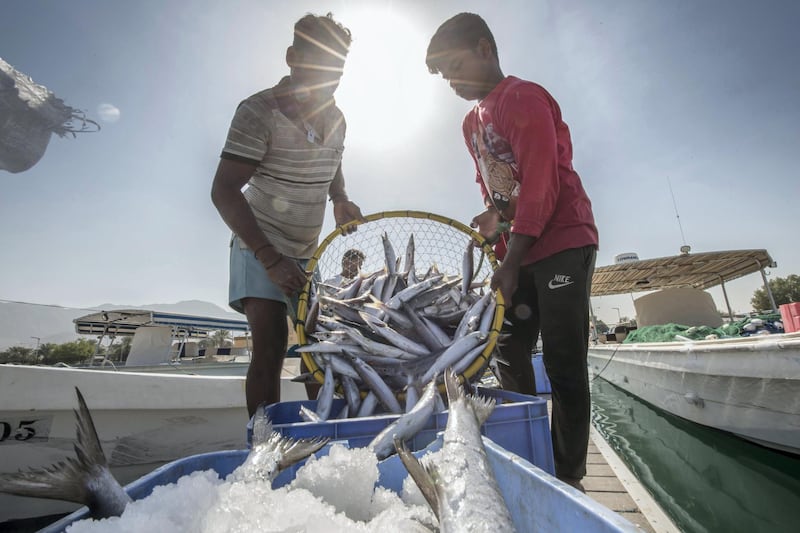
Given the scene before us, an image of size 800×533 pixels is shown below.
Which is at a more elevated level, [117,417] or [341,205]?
[341,205]

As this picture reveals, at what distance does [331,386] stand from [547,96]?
232 cm

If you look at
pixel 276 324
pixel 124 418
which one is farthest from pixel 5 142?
pixel 276 324

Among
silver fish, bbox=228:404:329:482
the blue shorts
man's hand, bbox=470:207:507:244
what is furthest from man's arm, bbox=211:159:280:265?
man's hand, bbox=470:207:507:244

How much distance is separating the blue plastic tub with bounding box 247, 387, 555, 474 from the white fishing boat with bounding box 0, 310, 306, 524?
1.58m

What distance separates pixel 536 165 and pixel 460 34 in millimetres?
1175

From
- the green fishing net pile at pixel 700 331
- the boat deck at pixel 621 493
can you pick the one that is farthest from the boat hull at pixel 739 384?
the boat deck at pixel 621 493

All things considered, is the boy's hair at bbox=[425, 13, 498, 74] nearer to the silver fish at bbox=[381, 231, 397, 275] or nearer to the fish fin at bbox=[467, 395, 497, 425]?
the silver fish at bbox=[381, 231, 397, 275]

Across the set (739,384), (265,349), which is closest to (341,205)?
(265,349)

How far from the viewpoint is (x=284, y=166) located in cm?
270

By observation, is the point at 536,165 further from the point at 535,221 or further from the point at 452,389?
the point at 452,389

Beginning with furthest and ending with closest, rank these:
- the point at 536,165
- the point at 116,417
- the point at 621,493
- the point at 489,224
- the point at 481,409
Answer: the point at 489,224 < the point at 116,417 < the point at 536,165 < the point at 621,493 < the point at 481,409

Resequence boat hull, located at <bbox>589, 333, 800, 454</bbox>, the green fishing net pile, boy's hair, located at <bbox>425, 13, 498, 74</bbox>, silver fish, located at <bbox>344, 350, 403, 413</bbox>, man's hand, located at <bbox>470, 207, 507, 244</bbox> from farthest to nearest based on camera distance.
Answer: the green fishing net pile < boat hull, located at <bbox>589, 333, 800, 454</bbox> < man's hand, located at <bbox>470, 207, 507, 244</bbox> < boy's hair, located at <bbox>425, 13, 498, 74</bbox> < silver fish, located at <bbox>344, 350, 403, 413</bbox>

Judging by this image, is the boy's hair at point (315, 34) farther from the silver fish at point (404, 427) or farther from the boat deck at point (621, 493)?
the boat deck at point (621, 493)

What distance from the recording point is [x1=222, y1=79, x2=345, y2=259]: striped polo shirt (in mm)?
2475
